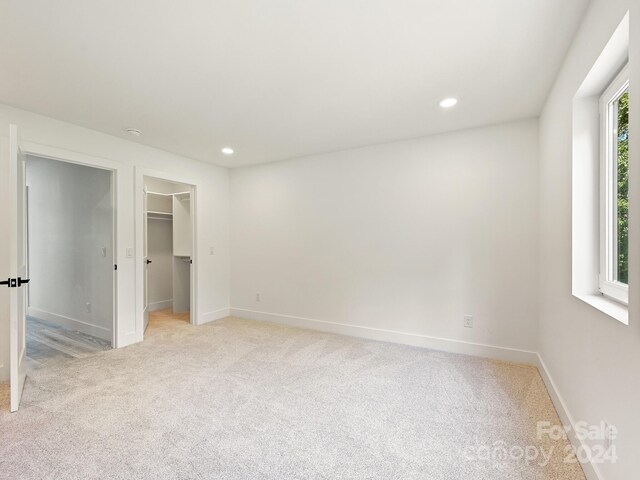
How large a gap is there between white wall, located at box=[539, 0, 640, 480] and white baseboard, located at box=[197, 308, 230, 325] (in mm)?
4088

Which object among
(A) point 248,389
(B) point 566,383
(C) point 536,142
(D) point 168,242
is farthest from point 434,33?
(D) point 168,242

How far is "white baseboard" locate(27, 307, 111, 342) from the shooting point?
3.74 metres

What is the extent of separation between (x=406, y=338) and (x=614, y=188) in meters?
2.42

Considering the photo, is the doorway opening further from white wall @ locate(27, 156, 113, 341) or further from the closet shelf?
the closet shelf

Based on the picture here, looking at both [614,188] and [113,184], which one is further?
[113,184]

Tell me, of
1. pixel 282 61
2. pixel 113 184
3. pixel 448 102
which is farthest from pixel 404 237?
pixel 113 184

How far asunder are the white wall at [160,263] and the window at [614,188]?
577 cm

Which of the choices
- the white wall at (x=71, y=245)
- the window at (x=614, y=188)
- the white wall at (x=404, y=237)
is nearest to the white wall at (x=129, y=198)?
the white wall at (x=71, y=245)

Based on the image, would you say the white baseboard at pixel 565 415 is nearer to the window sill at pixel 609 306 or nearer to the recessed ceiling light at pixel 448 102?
the window sill at pixel 609 306

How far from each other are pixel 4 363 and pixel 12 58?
2.47m

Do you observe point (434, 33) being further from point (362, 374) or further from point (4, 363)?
point (4, 363)

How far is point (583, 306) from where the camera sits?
5.48 feet

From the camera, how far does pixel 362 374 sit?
2.74 metres

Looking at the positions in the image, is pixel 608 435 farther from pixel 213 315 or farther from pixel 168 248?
pixel 168 248
